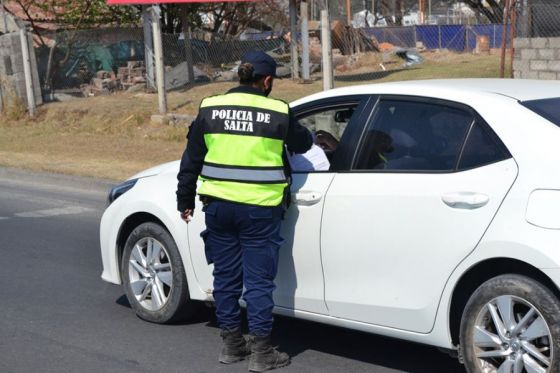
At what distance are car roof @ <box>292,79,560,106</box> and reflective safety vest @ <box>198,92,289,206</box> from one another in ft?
1.81

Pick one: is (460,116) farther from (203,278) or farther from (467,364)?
(203,278)

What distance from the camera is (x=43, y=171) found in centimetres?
1461

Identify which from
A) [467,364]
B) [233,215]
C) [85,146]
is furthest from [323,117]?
[85,146]

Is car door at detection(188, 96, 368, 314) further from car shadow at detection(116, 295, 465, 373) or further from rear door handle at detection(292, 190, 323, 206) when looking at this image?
car shadow at detection(116, 295, 465, 373)

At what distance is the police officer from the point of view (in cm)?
538

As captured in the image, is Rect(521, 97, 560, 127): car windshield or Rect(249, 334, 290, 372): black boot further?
Rect(249, 334, 290, 372): black boot

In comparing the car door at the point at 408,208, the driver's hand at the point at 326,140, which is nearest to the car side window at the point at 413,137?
the car door at the point at 408,208

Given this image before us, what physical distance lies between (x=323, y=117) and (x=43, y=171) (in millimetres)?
9246

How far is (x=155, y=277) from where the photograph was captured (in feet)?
21.4

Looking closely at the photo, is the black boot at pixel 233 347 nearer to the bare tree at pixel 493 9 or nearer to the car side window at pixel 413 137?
the car side window at pixel 413 137

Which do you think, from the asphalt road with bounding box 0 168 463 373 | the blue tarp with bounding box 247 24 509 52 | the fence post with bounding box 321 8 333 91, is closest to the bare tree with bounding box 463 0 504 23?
the blue tarp with bounding box 247 24 509 52

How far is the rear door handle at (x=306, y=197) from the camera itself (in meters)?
5.48

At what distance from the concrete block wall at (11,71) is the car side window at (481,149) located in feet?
58.7

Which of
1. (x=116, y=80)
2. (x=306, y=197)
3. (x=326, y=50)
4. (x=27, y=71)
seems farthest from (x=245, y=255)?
(x=116, y=80)
